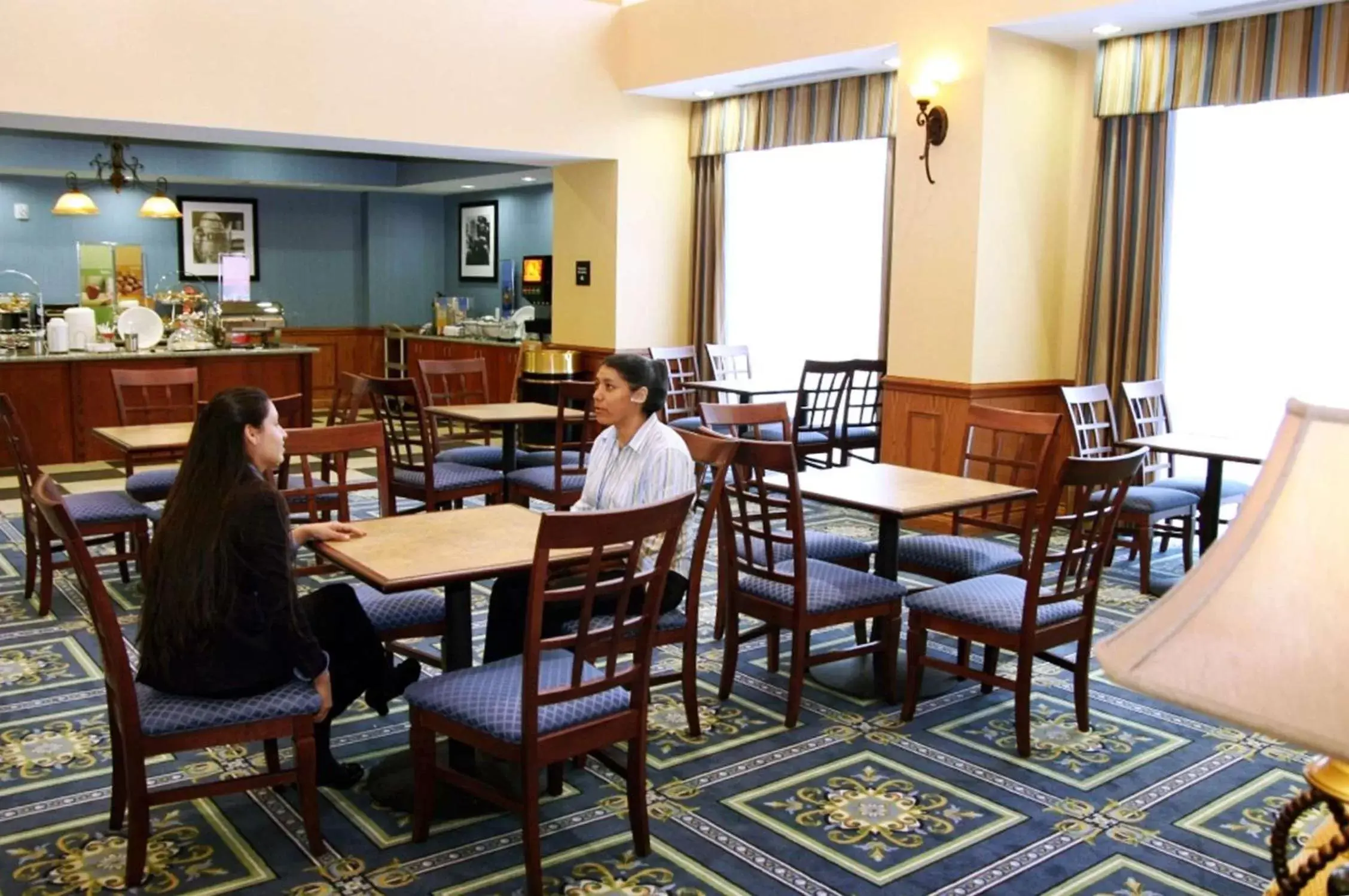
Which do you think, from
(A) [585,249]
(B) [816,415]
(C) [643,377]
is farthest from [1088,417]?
(A) [585,249]

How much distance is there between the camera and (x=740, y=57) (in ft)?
25.2

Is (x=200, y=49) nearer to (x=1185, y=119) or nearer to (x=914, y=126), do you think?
(x=914, y=126)

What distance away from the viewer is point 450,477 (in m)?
5.84

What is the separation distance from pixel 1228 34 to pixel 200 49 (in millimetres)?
5563

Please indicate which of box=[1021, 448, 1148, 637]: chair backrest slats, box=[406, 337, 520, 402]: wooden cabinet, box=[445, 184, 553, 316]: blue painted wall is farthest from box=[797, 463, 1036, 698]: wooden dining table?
box=[445, 184, 553, 316]: blue painted wall

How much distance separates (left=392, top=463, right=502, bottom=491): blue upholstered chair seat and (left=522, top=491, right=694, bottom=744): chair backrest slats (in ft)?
9.28

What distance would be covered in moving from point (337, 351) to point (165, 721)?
10360 millimetres

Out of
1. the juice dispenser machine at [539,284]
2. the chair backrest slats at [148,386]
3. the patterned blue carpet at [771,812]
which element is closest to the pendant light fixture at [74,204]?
the chair backrest slats at [148,386]

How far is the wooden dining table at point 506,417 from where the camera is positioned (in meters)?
5.99

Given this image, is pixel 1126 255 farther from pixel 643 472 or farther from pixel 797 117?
pixel 643 472

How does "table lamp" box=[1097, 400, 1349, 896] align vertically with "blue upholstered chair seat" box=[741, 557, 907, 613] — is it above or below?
above

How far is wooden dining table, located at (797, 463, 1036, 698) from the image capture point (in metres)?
3.93

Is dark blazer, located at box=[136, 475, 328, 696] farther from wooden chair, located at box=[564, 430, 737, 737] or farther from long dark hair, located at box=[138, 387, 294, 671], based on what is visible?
wooden chair, located at box=[564, 430, 737, 737]

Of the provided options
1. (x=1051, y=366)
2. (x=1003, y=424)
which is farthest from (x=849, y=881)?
(x=1051, y=366)
